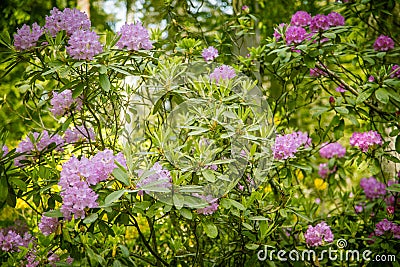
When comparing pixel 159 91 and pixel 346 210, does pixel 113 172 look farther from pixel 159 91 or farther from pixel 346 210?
pixel 346 210

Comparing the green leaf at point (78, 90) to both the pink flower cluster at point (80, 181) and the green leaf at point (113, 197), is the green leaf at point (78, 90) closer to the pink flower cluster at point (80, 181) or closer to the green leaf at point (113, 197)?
the pink flower cluster at point (80, 181)

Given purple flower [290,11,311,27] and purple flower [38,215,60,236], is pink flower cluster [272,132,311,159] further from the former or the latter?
purple flower [38,215,60,236]

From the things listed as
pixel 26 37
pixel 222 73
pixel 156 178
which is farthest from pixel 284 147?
pixel 26 37

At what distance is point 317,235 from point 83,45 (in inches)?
47.6

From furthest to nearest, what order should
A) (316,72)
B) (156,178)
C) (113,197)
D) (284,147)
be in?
(316,72)
(284,147)
(156,178)
(113,197)

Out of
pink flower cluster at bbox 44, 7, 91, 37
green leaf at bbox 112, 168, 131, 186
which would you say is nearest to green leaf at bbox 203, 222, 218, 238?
green leaf at bbox 112, 168, 131, 186

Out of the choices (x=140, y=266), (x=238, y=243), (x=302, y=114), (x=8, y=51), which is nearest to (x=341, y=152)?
(x=238, y=243)

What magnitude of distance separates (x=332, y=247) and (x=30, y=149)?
142 centimetres

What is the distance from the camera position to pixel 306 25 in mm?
2111

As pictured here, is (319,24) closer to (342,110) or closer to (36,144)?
(342,110)

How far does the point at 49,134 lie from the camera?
1863 millimetres

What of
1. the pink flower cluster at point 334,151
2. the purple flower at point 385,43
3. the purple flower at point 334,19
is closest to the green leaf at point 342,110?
the purple flower at point 334,19

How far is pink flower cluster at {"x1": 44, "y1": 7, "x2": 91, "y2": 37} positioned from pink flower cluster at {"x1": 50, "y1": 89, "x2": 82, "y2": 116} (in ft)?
0.73

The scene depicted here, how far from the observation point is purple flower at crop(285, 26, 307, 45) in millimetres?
2008
